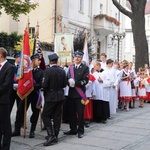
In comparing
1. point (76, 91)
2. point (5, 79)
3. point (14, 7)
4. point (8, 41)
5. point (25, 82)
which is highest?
point (14, 7)

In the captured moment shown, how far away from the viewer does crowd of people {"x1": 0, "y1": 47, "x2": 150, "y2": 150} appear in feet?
19.9

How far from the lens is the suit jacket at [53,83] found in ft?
23.3

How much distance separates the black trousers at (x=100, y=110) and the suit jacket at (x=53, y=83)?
9.64 ft

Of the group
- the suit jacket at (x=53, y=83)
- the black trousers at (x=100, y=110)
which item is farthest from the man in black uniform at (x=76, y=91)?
the black trousers at (x=100, y=110)

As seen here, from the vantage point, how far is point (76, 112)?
27.1 ft

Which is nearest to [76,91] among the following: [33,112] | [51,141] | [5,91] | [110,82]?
[33,112]

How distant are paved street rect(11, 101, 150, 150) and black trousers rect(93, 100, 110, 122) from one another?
28 cm

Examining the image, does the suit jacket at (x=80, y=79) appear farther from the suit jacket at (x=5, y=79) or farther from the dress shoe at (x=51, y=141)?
the suit jacket at (x=5, y=79)

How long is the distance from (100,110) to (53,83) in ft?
10.3

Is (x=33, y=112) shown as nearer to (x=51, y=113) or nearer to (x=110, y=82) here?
(x=51, y=113)

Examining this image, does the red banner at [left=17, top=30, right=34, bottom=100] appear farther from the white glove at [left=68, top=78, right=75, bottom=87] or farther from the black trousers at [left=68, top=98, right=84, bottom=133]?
the black trousers at [left=68, top=98, right=84, bottom=133]

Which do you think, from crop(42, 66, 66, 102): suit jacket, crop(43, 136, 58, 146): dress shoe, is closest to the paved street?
crop(43, 136, 58, 146): dress shoe

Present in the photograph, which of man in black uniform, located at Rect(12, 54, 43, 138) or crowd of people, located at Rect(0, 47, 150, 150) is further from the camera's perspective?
man in black uniform, located at Rect(12, 54, 43, 138)

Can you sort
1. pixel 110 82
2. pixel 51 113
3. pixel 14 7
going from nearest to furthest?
pixel 51 113, pixel 110 82, pixel 14 7
